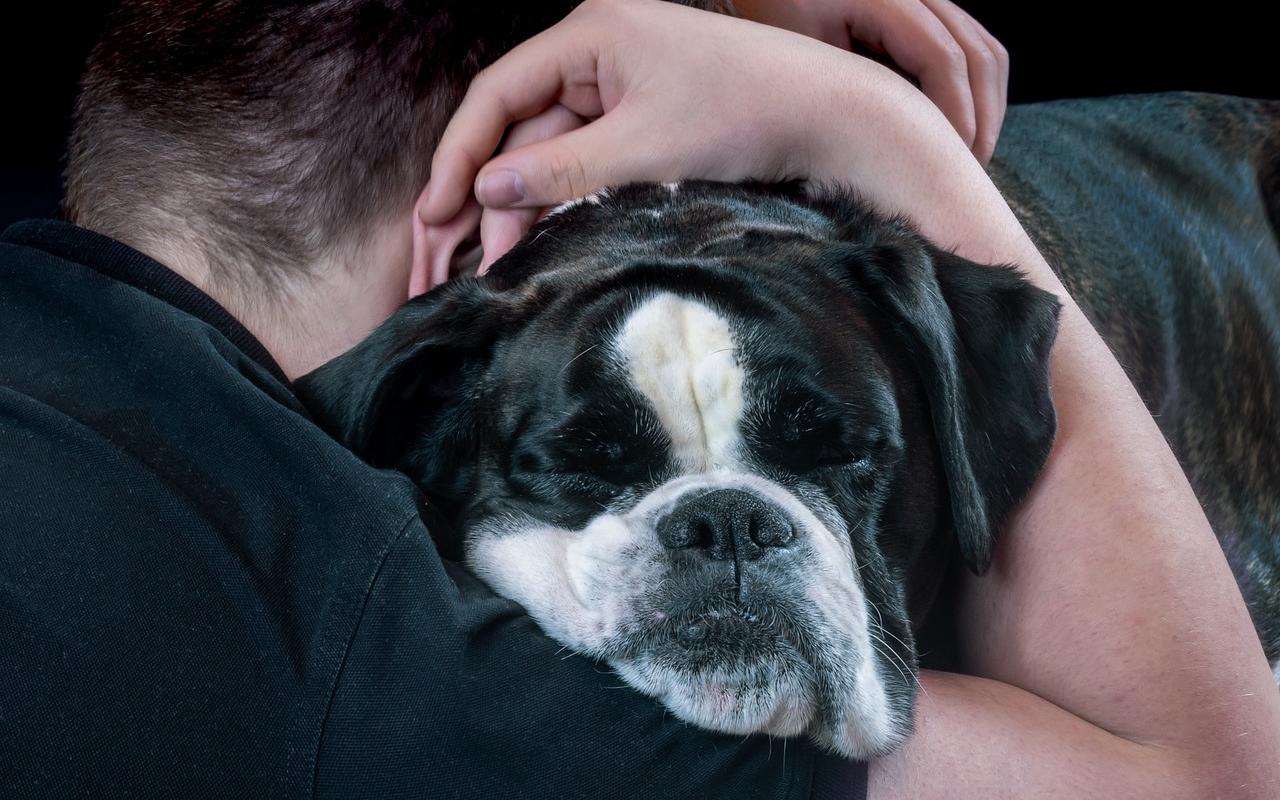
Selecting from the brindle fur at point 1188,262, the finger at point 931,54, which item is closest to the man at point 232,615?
the finger at point 931,54

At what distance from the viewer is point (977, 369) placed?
46.0 inches

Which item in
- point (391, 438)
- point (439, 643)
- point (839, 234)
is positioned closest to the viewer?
point (439, 643)

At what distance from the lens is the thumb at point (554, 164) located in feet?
4.18

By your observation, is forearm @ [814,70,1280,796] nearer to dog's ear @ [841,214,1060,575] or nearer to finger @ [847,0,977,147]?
dog's ear @ [841,214,1060,575]

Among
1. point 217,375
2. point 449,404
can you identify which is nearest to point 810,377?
point 449,404

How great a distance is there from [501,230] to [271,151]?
25cm

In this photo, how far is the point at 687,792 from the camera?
86 centimetres

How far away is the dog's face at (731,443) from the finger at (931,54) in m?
0.41

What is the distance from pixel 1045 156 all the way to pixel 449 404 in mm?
1203

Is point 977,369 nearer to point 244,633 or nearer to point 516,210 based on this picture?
point 516,210

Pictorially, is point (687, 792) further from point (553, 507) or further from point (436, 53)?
point (436, 53)

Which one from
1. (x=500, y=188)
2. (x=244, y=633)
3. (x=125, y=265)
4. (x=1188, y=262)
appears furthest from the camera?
(x=1188, y=262)

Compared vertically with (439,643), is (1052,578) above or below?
below

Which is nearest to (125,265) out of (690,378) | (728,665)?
(690,378)
